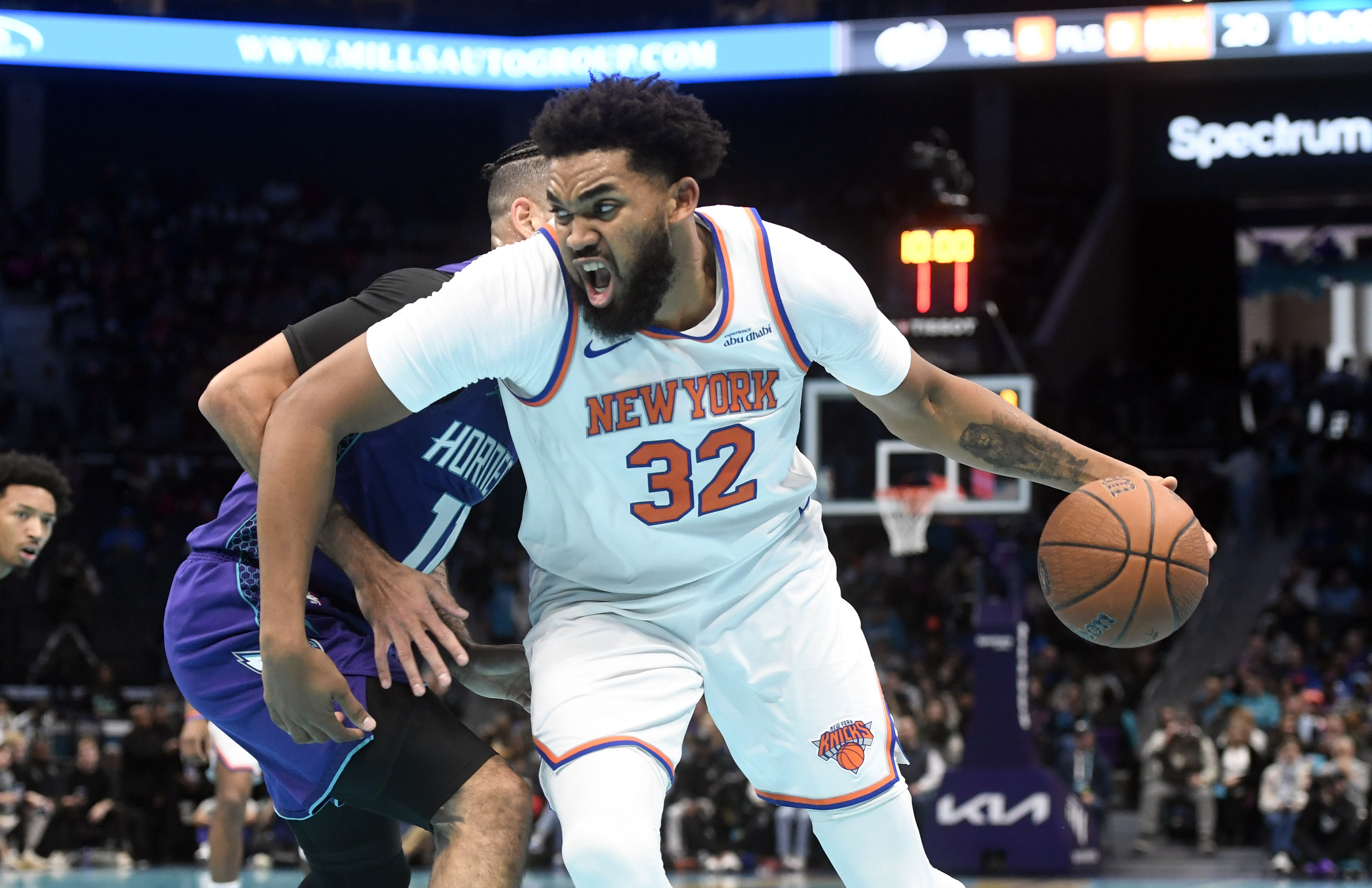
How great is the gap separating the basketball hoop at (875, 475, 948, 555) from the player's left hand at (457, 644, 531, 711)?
28.5 feet

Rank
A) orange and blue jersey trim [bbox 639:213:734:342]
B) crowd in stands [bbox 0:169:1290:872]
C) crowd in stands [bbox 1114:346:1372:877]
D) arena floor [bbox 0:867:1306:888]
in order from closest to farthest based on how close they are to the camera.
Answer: orange and blue jersey trim [bbox 639:213:734:342], arena floor [bbox 0:867:1306:888], crowd in stands [bbox 1114:346:1372:877], crowd in stands [bbox 0:169:1290:872]

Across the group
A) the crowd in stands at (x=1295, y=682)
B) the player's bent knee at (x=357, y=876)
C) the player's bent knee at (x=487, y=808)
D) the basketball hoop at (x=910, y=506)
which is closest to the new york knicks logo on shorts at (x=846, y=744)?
the player's bent knee at (x=487, y=808)

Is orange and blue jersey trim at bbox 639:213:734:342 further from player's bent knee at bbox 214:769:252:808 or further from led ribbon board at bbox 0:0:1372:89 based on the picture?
led ribbon board at bbox 0:0:1372:89

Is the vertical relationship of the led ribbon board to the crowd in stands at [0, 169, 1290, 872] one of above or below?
above

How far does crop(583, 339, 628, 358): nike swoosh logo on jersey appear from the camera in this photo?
3.17m

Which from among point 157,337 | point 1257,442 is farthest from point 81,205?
point 1257,442

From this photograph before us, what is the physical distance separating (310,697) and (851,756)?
1.22 metres

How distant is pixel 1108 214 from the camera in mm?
20406

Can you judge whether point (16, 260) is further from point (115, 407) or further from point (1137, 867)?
point (1137, 867)

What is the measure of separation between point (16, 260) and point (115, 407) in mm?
2994

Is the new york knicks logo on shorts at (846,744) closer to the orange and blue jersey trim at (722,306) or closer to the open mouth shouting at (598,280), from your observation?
the orange and blue jersey trim at (722,306)

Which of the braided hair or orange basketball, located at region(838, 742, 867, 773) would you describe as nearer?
orange basketball, located at region(838, 742, 867, 773)

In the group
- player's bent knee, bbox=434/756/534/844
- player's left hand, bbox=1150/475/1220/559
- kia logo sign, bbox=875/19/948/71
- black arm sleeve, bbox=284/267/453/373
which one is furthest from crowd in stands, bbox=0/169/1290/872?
black arm sleeve, bbox=284/267/453/373

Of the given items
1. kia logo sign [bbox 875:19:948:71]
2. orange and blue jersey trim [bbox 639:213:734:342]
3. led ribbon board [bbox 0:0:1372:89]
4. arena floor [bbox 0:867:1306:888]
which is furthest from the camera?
kia logo sign [bbox 875:19:948:71]
